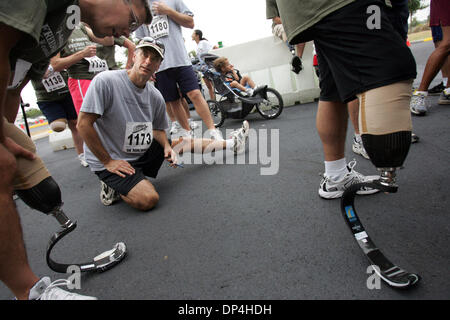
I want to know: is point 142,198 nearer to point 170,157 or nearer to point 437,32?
point 170,157

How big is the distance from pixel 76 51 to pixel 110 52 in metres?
0.52

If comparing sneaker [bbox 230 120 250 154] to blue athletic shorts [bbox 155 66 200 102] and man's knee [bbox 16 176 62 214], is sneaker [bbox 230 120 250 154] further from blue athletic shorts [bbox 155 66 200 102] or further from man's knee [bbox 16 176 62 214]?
man's knee [bbox 16 176 62 214]

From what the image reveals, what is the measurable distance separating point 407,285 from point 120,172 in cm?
190

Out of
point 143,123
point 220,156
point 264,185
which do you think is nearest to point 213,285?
point 264,185

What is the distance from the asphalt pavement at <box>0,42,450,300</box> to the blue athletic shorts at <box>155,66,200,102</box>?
51.1 inches

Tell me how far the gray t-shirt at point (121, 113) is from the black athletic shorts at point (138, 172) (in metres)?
0.06

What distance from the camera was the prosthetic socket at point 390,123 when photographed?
0.80m

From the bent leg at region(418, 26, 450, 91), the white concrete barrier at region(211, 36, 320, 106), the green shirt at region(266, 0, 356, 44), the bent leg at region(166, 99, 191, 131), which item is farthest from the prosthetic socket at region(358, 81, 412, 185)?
the white concrete barrier at region(211, 36, 320, 106)

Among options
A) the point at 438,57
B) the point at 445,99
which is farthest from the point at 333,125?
the point at 445,99

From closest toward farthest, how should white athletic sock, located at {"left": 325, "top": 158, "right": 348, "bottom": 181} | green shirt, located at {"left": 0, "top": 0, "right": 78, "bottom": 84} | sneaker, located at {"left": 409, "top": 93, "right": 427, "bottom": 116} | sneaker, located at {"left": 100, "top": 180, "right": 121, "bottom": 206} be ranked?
green shirt, located at {"left": 0, "top": 0, "right": 78, "bottom": 84} → white athletic sock, located at {"left": 325, "top": 158, "right": 348, "bottom": 181} → sneaker, located at {"left": 100, "top": 180, "right": 121, "bottom": 206} → sneaker, located at {"left": 409, "top": 93, "right": 427, "bottom": 116}

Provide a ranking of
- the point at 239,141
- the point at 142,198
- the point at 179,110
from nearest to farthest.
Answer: the point at 142,198 → the point at 239,141 → the point at 179,110

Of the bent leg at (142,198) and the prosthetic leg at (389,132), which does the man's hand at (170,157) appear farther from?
the prosthetic leg at (389,132)

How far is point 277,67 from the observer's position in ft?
16.7

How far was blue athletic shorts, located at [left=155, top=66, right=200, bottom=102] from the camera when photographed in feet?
9.94
